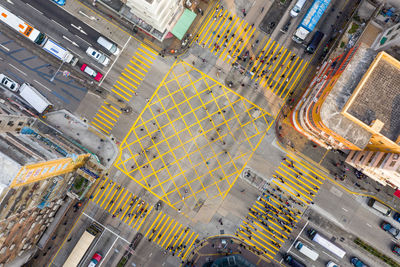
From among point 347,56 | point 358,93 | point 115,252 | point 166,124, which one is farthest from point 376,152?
point 115,252

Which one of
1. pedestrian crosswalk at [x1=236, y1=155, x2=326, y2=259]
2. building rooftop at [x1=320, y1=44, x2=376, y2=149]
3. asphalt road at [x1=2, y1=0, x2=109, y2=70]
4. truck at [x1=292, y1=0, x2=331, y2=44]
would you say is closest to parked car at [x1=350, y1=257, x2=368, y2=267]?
pedestrian crosswalk at [x1=236, y1=155, x2=326, y2=259]

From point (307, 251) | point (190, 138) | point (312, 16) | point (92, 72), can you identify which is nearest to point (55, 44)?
point (92, 72)

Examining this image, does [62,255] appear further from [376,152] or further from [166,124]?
[376,152]

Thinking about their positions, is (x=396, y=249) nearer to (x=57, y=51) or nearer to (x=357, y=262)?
(x=357, y=262)

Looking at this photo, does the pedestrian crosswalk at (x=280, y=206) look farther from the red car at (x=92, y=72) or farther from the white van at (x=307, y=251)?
the red car at (x=92, y=72)

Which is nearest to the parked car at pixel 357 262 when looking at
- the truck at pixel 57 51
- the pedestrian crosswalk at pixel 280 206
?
the pedestrian crosswalk at pixel 280 206

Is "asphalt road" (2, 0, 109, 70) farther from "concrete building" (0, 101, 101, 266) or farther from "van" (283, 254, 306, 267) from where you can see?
"van" (283, 254, 306, 267)
